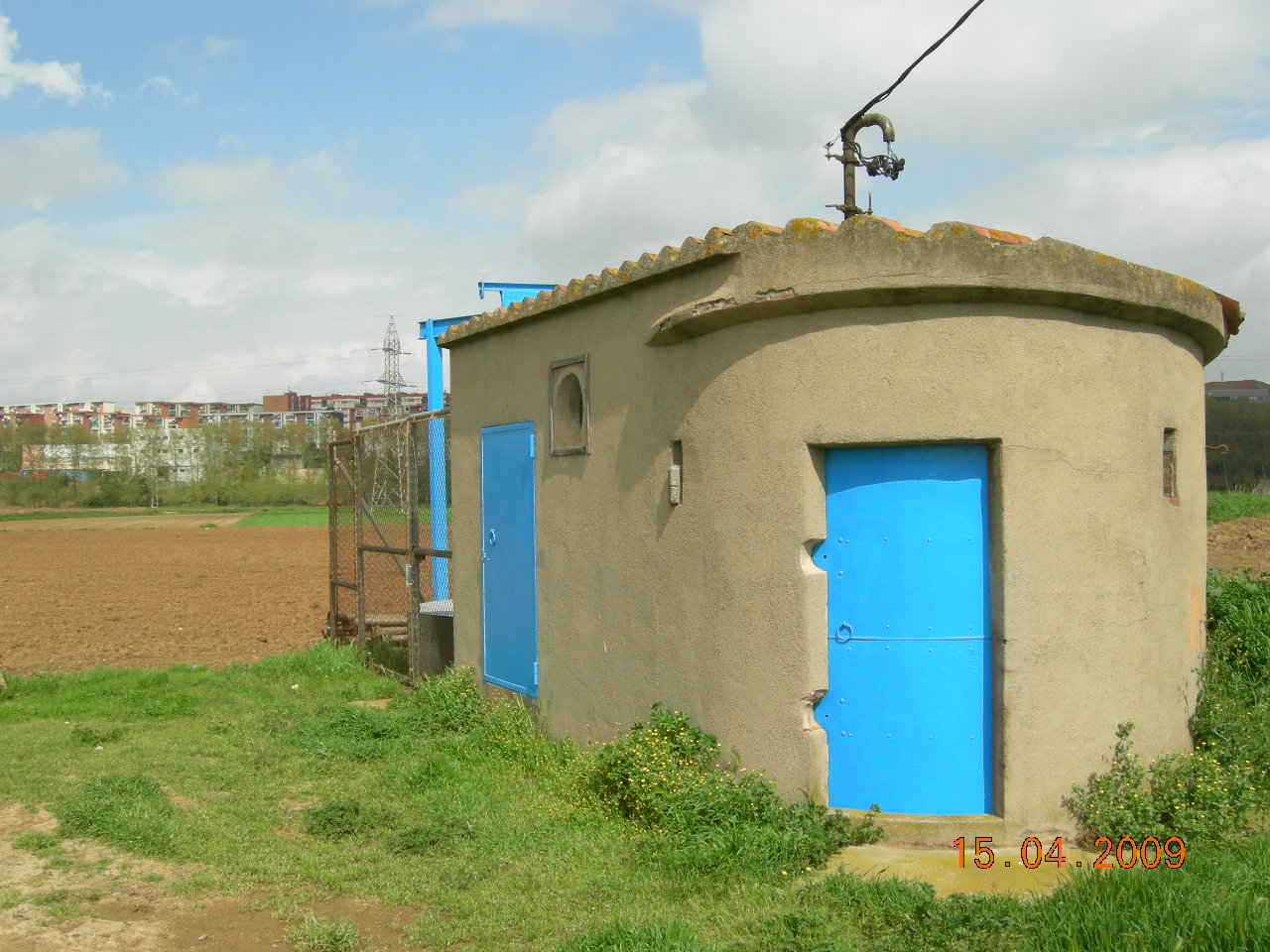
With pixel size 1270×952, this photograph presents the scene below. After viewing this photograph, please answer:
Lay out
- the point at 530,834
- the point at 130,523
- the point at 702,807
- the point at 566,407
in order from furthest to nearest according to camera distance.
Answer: the point at 130,523 < the point at 566,407 < the point at 530,834 < the point at 702,807

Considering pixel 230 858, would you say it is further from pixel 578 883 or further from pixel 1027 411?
pixel 1027 411

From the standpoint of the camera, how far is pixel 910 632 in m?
5.46

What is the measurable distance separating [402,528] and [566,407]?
4326mm

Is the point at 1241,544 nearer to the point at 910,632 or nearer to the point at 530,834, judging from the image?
the point at 910,632

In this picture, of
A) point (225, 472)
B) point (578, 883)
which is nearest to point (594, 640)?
point (578, 883)

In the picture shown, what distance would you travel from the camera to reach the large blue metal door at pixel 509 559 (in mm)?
7848

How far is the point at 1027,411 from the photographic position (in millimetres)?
5348

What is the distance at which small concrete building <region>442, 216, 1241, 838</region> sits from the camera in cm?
532

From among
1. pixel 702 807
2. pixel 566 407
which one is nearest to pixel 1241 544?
pixel 566 407

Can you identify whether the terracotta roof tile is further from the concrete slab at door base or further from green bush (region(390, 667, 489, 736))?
green bush (region(390, 667, 489, 736))

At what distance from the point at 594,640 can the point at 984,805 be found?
271 cm

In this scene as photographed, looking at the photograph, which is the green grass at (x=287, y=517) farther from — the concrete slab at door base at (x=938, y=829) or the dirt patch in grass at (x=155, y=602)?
the concrete slab at door base at (x=938, y=829)

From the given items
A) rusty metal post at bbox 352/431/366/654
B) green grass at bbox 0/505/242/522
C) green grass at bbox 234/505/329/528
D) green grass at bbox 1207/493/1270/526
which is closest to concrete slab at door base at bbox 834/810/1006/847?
rusty metal post at bbox 352/431/366/654

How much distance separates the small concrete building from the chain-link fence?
4.17m
